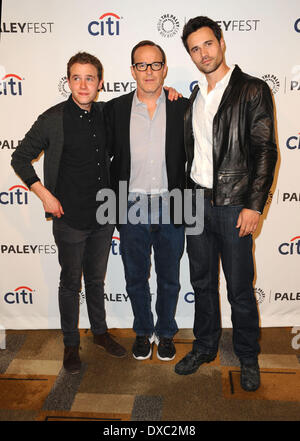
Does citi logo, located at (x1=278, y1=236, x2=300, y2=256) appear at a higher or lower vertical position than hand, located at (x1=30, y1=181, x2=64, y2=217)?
lower

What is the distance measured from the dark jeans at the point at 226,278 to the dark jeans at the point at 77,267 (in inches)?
25.5

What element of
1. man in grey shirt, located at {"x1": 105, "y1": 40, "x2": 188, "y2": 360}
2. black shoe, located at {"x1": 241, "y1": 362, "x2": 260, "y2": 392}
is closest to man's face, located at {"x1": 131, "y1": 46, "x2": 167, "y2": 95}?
man in grey shirt, located at {"x1": 105, "y1": 40, "x2": 188, "y2": 360}

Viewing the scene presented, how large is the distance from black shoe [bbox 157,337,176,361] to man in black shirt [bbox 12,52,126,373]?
0.63m

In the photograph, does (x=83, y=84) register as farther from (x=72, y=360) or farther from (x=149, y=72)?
(x=72, y=360)

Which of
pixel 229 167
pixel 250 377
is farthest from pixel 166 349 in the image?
pixel 229 167

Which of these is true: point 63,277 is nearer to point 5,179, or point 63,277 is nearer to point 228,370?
point 5,179

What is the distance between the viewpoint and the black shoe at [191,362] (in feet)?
8.99

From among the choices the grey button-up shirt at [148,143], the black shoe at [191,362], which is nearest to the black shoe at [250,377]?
the black shoe at [191,362]

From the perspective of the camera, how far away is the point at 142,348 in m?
2.95

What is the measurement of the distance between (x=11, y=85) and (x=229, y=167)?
1791 millimetres

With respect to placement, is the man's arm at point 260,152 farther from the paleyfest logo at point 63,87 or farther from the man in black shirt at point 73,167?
the paleyfest logo at point 63,87

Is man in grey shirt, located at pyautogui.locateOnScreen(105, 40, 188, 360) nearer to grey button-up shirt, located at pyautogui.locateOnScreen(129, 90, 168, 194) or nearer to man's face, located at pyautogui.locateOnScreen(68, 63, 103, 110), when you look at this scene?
grey button-up shirt, located at pyautogui.locateOnScreen(129, 90, 168, 194)

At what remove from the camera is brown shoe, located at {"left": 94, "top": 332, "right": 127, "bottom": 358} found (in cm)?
297

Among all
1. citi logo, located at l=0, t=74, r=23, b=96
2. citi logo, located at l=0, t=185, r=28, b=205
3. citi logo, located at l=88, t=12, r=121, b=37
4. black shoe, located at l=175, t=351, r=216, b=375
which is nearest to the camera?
black shoe, located at l=175, t=351, r=216, b=375
